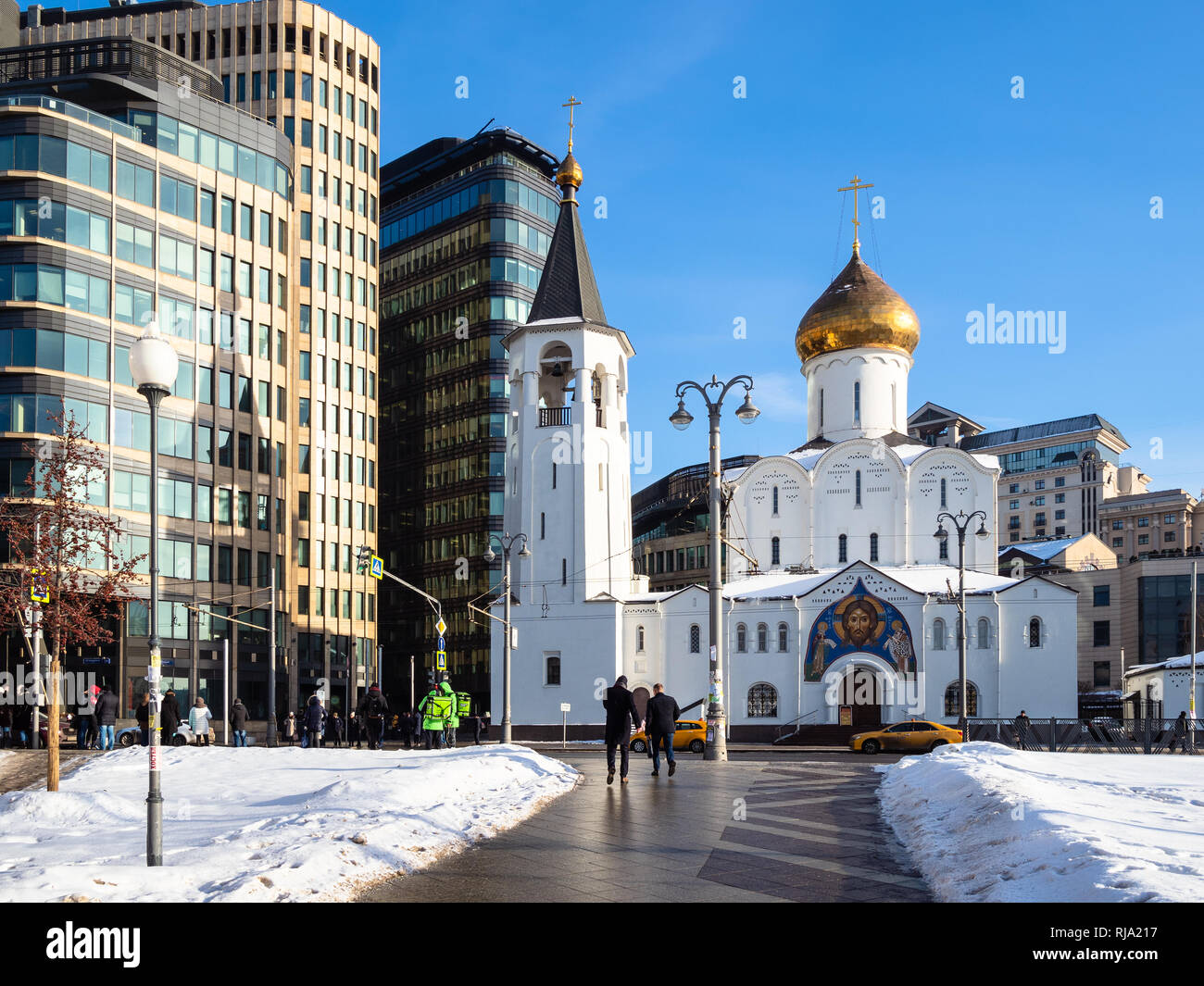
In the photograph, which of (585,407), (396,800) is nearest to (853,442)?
(585,407)

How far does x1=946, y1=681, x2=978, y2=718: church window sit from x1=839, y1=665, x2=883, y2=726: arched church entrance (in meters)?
2.80

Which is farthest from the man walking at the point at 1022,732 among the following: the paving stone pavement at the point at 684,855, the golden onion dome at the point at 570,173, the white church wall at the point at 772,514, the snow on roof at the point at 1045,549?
the snow on roof at the point at 1045,549

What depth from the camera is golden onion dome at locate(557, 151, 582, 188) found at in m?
60.7

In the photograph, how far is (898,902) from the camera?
9406 mm

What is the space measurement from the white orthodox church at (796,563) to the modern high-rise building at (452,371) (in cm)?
1868

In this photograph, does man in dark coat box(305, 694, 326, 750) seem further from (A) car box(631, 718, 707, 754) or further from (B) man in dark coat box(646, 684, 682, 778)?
(B) man in dark coat box(646, 684, 682, 778)

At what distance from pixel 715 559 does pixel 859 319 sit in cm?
3742

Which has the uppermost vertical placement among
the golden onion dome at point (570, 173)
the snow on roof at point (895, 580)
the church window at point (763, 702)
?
the golden onion dome at point (570, 173)

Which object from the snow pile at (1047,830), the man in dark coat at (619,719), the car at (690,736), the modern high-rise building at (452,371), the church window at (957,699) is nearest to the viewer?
the snow pile at (1047,830)

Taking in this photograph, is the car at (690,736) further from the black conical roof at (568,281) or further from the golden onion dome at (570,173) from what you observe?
the golden onion dome at (570,173)

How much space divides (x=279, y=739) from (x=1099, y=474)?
363 ft

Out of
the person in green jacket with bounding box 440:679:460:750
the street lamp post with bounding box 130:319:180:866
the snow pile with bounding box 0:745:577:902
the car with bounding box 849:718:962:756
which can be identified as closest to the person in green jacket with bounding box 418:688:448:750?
the person in green jacket with bounding box 440:679:460:750

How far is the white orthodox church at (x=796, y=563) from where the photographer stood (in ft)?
173

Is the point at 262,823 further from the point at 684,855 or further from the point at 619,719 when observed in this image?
the point at 619,719
